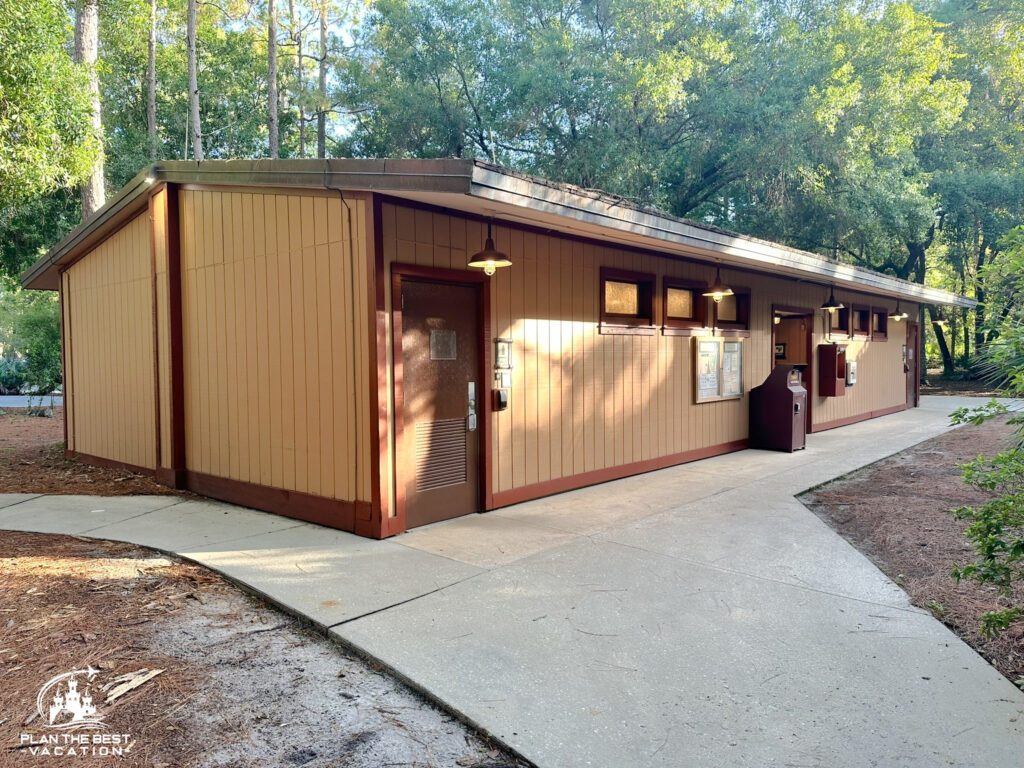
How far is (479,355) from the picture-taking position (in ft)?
18.3

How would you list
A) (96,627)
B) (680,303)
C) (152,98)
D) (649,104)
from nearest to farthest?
(96,627) → (680,303) → (649,104) → (152,98)

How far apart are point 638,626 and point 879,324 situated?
1310cm

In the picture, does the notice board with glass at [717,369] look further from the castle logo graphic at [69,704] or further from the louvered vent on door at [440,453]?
the castle logo graphic at [69,704]

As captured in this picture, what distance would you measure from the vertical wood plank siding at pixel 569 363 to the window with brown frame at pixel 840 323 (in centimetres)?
373

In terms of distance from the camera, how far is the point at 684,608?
3.54 m

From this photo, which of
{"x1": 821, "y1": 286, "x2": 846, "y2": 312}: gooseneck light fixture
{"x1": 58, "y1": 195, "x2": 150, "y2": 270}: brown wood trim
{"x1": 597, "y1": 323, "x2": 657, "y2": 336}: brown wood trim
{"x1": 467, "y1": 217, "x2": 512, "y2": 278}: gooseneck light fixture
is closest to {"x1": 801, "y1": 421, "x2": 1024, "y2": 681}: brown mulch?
{"x1": 597, "y1": 323, "x2": 657, "y2": 336}: brown wood trim

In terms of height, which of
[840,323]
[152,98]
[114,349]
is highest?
[152,98]

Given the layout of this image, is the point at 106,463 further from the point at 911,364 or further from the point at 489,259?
the point at 911,364

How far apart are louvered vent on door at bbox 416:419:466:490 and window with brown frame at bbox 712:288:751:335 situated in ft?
16.2

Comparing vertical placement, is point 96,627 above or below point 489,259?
below

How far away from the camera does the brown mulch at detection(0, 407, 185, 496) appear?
665 cm

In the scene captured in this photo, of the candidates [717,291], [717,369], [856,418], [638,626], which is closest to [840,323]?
[856,418]

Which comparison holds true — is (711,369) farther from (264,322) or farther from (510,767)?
(510,767)

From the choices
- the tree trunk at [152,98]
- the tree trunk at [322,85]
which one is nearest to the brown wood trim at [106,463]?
the tree trunk at [152,98]
